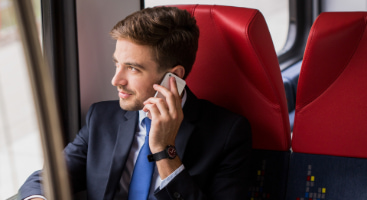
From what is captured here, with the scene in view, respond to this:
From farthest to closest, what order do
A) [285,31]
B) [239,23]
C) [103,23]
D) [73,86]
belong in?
[285,31] → [103,23] → [73,86] → [239,23]

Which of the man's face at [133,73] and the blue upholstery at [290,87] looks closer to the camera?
the man's face at [133,73]

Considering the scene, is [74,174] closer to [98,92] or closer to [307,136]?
[98,92]

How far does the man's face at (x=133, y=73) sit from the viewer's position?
1.43m

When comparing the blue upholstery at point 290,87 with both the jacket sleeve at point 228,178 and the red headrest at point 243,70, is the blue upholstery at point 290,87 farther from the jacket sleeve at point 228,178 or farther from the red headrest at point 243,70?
the jacket sleeve at point 228,178

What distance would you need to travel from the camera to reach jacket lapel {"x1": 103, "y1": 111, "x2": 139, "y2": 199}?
1.48 m

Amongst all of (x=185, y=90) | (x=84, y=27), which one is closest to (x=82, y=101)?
(x=84, y=27)

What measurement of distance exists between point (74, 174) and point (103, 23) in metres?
0.66

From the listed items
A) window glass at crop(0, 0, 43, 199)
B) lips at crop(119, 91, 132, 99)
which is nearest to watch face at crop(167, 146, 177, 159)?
lips at crop(119, 91, 132, 99)

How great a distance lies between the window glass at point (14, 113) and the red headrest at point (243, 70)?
90cm

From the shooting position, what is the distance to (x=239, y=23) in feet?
4.86

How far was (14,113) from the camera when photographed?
0.65 m

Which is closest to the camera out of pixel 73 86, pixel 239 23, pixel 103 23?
pixel 239 23

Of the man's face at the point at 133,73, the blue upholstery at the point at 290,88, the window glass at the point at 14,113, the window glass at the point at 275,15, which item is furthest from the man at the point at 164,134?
the window glass at the point at 275,15

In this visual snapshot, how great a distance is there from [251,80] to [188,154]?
336 millimetres
